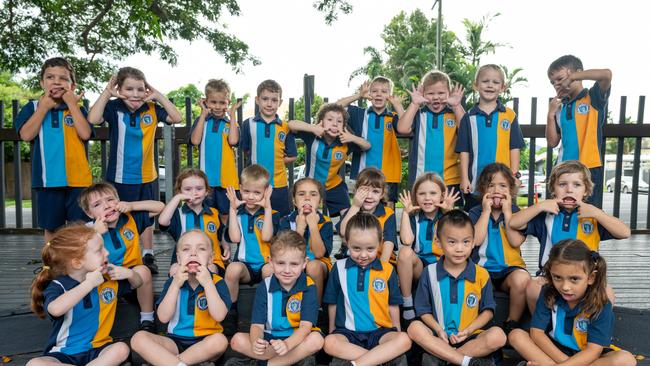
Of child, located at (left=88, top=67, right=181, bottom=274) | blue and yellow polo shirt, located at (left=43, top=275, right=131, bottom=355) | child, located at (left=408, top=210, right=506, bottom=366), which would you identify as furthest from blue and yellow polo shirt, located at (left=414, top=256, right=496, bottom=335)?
child, located at (left=88, top=67, right=181, bottom=274)

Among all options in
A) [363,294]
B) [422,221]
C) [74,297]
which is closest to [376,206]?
[422,221]

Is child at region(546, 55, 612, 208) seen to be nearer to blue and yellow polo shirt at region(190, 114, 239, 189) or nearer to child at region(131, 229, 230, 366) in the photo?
blue and yellow polo shirt at region(190, 114, 239, 189)

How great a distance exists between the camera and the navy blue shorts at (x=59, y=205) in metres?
4.18

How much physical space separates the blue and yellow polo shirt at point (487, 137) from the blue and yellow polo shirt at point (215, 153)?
1.98 m

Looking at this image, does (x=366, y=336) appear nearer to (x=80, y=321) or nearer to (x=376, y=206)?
(x=376, y=206)

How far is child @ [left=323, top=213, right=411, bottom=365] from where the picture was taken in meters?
3.12

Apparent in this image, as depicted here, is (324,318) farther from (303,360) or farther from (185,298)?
(185,298)

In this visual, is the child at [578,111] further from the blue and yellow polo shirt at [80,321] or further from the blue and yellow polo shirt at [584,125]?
the blue and yellow polo shirt at [80,321]

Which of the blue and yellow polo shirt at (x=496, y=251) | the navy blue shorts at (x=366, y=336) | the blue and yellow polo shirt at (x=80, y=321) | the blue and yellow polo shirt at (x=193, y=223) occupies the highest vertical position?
the blue and yellow polo shirt at (x=193, y=223)

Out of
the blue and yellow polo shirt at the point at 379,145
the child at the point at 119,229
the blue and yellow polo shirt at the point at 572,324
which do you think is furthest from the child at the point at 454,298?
the child at the point at 119,229

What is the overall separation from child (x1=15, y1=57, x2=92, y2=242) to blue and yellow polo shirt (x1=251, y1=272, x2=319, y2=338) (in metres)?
1.97

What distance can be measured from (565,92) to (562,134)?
1.15ft

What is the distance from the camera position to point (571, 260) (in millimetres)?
2764

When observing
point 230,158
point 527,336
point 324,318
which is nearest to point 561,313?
point 527,336
